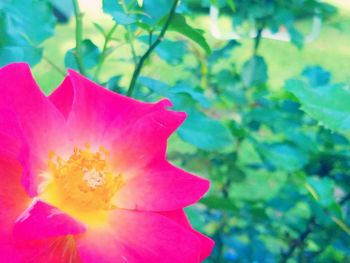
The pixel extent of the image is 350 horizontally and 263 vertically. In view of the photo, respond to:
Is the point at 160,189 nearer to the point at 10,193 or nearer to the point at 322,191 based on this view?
the point at 10,193

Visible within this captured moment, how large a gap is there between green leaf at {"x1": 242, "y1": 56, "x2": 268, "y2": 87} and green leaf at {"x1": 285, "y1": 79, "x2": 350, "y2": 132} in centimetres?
49

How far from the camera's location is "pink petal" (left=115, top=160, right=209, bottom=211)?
52 cm

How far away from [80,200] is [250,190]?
221cm

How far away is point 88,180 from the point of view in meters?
0.56

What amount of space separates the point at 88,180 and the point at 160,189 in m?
0.07

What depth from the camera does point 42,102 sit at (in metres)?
0.52

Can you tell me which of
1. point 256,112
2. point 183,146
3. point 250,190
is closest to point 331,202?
point 256,112

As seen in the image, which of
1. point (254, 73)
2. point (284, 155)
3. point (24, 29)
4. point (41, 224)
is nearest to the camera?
point (41, 224)

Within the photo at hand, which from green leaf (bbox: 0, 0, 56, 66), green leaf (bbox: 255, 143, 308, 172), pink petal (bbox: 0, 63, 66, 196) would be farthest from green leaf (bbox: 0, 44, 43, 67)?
green leaf (bbox: 255, 143, 308, 172)

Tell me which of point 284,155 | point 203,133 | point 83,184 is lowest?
point 284,155

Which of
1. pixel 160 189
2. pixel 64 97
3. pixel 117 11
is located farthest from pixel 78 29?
pixel 160 189

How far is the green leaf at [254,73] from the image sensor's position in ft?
4.03

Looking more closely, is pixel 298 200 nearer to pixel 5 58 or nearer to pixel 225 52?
→ pixel 225 52

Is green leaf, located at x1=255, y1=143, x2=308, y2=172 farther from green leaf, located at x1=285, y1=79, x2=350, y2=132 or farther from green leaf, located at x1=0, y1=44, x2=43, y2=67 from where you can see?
green leaf, located at x1=0, y1=44, x2=43, y2=67
